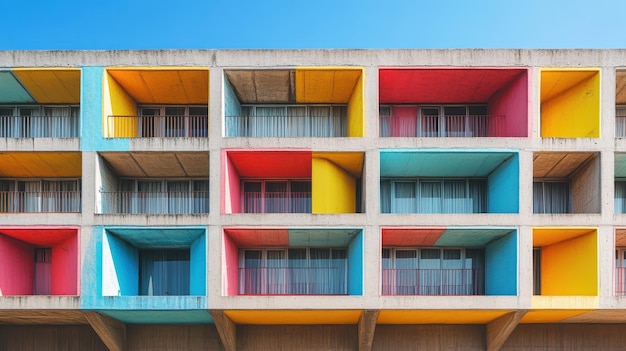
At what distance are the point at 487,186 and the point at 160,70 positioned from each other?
12.6 meters

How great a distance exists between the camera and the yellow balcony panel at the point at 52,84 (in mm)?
16312

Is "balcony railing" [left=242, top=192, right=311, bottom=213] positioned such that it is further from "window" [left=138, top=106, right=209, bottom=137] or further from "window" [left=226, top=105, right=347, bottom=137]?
"window" [left=138, top=106, right=209, bottom=137]

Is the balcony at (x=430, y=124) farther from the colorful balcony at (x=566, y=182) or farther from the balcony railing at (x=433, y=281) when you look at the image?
the balcony railing at (x=433, y=281)

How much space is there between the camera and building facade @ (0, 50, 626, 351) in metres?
15.6

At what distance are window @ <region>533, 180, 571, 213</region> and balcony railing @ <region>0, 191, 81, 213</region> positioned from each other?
17335 millimetres

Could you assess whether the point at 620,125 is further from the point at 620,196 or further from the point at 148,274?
the point at 148,274

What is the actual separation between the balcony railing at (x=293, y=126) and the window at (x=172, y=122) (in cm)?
165

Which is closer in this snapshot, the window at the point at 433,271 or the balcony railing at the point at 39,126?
the window at the point at 433,271

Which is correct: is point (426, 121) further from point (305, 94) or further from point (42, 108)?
point (42, 108)

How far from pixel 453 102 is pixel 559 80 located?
363 cm

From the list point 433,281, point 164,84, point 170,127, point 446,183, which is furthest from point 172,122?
point 433,281

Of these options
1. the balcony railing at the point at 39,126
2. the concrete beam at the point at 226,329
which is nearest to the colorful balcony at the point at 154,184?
the balcony railing at the point at 39,126

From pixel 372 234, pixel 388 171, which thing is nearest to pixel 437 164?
pixel 388 171

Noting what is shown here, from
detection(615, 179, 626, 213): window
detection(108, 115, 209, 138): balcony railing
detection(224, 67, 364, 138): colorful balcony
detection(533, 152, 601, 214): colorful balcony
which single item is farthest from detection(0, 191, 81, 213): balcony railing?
detection(615, 179, 626, 213): window
